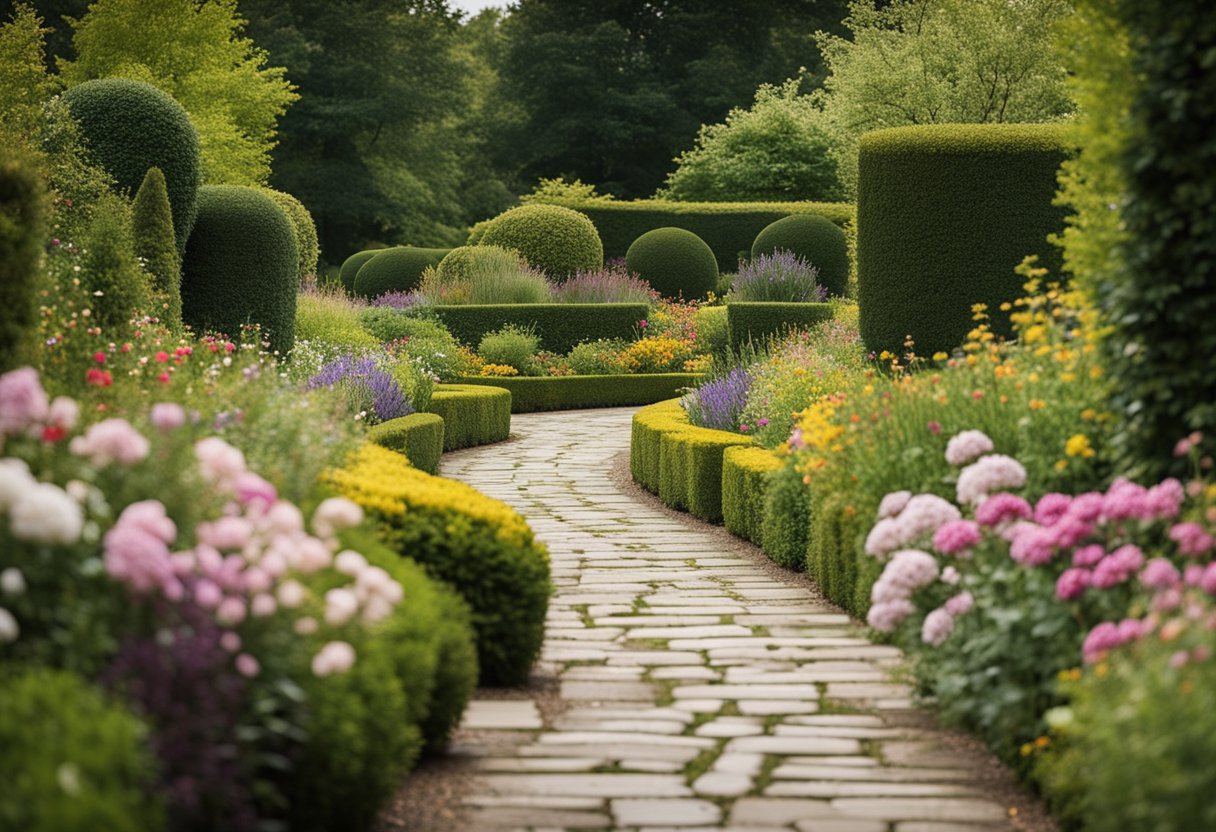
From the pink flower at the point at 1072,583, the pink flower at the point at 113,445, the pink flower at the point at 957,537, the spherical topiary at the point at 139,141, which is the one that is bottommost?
the pink flower at the point at 957,537

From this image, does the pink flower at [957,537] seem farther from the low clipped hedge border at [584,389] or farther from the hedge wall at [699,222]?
the hedge wall at [699,222]

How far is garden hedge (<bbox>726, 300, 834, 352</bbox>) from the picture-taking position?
62.6 feet

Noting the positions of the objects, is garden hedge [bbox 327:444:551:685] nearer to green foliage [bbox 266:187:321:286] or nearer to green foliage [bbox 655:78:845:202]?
green foliage [bbox 266:187:321:286]

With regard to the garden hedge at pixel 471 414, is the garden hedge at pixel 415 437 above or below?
above

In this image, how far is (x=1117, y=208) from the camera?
519 centimetres

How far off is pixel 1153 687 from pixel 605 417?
15.6 metres

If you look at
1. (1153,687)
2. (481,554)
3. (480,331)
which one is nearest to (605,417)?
(480,331)

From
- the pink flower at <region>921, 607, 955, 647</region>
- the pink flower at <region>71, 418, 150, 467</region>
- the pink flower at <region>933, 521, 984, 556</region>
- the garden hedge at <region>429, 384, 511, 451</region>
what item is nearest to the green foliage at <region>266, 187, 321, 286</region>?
the garden hedge at <region>429, 384, 511, 451</region>

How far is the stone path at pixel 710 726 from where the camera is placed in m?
3.89

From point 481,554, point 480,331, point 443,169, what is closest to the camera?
point 481,554

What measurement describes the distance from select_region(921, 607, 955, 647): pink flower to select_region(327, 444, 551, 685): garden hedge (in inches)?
59.1

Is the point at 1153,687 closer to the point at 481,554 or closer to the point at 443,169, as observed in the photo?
the point at 481,554

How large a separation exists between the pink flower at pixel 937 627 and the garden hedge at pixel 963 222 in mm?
6590

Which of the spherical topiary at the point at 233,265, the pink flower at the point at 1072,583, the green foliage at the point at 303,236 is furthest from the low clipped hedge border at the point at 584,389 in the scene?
the pink flower at the point at 1072,583
